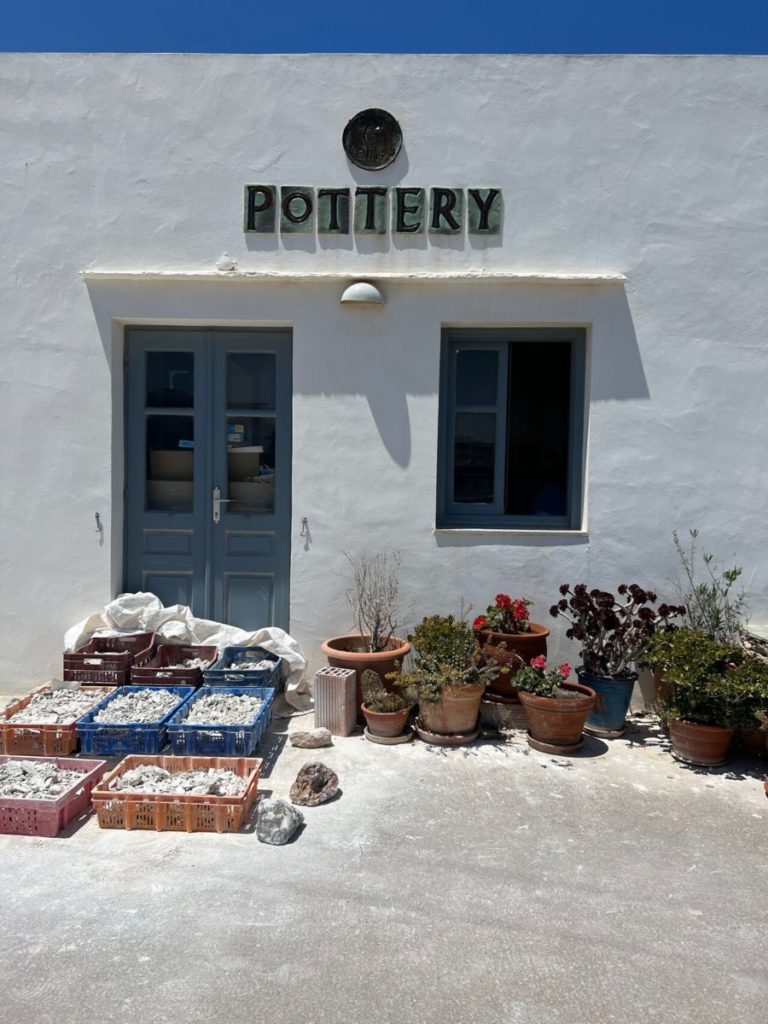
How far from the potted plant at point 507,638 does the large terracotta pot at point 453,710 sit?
0.23 m

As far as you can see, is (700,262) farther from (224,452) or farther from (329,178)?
(224,452)

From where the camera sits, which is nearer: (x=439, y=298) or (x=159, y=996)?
(x=159, y=996)

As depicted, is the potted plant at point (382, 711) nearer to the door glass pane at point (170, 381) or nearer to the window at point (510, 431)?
the window at point (510, 431)

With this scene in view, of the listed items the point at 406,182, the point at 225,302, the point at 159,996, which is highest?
the point at 406,182

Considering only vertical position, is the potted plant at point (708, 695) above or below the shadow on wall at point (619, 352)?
below

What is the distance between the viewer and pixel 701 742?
4.64 metres

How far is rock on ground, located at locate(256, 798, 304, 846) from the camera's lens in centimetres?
370

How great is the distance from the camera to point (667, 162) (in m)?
5.56

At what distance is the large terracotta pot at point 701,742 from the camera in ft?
15.2

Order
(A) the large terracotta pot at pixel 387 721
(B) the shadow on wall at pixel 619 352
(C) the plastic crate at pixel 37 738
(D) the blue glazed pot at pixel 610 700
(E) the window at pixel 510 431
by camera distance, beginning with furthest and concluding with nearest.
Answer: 1. (E) the window at pixel 510 431
2. (B) the shadow on wall at pixel 619 352
3. (D) the blue glazed pot at pixel 610 700
4. (A) the large terracotta pot at pixel 387 721
5. (C) the plastic crate at pixel 37 738

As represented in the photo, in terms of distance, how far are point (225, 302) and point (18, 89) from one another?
84.2 inches

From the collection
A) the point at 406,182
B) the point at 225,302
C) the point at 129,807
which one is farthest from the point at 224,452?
the point at 129,807

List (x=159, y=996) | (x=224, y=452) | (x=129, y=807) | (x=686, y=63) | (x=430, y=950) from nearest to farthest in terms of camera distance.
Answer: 1. (x=159, y=996)
2. (x=430, y=950)
3. (x=129, y=807)
4. (x=686, y=63)
5. (x=224, y=452)

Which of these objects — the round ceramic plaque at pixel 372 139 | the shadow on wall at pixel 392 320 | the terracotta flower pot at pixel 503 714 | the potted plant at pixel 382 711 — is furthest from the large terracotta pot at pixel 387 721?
the round ceramic plaque at pixel 372 139
